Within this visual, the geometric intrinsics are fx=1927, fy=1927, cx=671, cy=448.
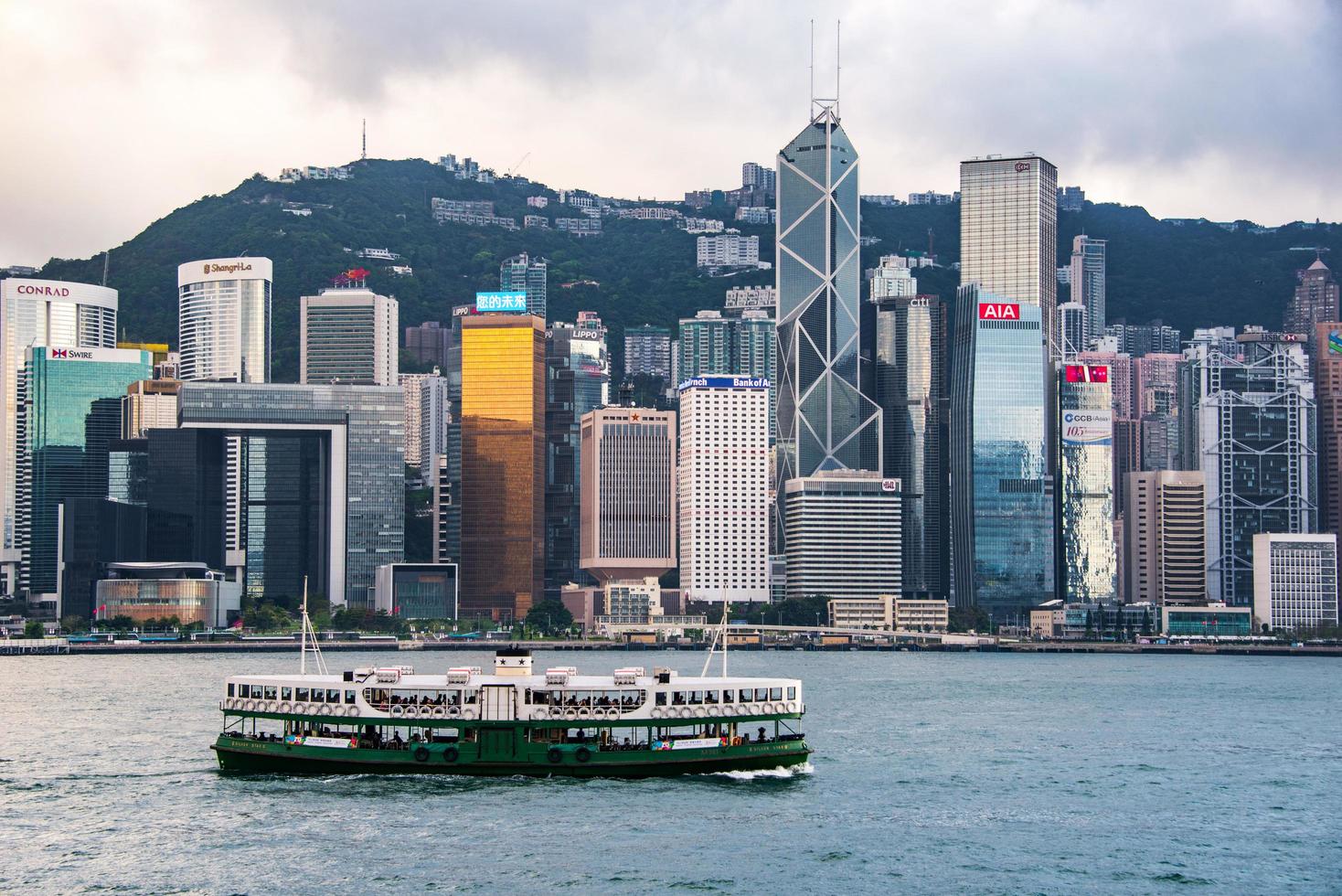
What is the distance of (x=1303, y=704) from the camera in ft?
418

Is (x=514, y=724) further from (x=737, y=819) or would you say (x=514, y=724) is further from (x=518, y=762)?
(x=737, y=819)

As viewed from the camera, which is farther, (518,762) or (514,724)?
(514,724)

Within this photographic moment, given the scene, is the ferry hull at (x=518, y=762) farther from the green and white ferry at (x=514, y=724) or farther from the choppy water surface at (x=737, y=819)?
the choppy water surface at (x=737, y=819)

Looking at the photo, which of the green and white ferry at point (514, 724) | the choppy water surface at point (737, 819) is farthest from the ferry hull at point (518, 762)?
the choppy water surface at point (737, 819)

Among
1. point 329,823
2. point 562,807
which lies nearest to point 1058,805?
point 562,807

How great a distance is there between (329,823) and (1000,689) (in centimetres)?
8428


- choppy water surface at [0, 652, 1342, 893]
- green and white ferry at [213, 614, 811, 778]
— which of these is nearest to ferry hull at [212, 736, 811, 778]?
green and white ferry at [213, 614, 811, 778]

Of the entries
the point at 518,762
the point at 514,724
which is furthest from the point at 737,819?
the point at 514,724

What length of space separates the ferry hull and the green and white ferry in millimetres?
34

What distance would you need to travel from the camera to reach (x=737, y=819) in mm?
65000

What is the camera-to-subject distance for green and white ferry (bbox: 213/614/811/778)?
236ft

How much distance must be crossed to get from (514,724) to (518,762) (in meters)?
1.40

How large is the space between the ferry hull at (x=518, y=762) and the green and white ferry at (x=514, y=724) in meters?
0.03

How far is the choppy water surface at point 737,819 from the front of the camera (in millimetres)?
57125
